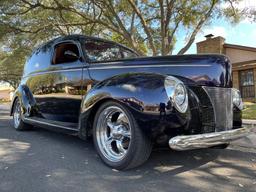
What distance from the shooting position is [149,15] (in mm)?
16703

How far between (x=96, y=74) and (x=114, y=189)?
A: 190 cm

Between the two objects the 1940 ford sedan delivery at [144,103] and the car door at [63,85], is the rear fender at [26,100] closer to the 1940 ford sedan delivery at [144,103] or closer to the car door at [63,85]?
the car door at [63,85]

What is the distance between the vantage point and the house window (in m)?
18.0

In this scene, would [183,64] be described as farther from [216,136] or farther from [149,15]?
[149,15]

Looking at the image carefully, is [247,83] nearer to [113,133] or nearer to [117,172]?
A: [113,133]

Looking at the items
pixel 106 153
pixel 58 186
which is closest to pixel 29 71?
pixel 106 153

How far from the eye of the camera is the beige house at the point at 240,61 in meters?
17.8

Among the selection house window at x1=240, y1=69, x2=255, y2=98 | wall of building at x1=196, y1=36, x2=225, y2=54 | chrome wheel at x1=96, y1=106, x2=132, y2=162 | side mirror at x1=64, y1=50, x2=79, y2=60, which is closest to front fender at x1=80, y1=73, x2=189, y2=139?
chrome wheel at x1=96, y1=106, x2=132, y2=162

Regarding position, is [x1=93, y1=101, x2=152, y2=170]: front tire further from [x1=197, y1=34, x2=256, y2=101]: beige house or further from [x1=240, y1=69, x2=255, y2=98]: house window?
[x1=240, y1=69, x2=255, y2=98]: house window

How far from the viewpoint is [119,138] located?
383 centimetres

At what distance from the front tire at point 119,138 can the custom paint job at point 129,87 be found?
0.37 feet

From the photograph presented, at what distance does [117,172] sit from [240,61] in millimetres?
17398

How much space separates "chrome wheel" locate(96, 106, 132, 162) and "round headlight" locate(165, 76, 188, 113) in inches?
28.8

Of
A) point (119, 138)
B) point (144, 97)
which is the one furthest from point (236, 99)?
point (119, 138)
